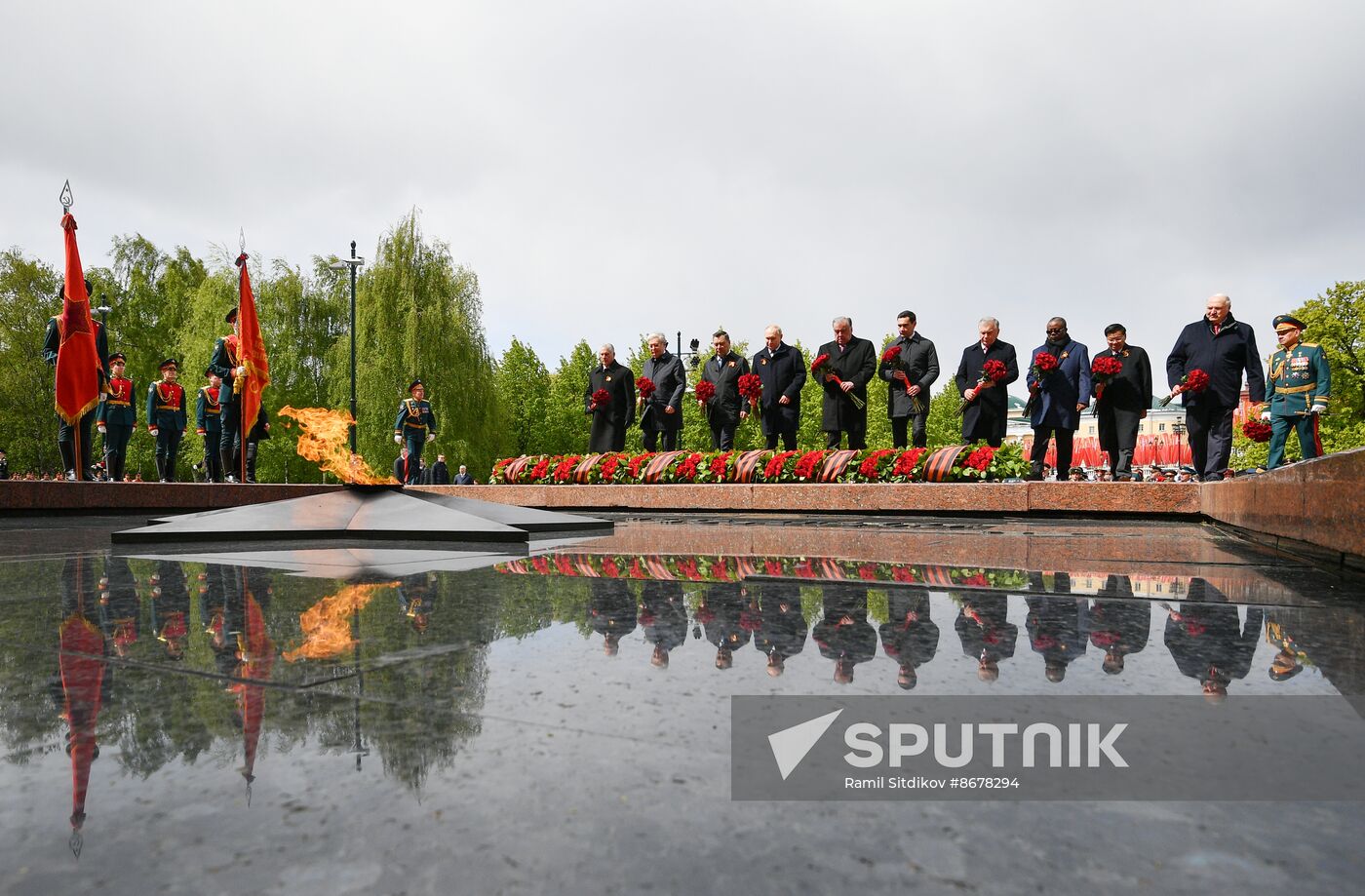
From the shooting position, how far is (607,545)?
572cm

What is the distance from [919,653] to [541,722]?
948 mm

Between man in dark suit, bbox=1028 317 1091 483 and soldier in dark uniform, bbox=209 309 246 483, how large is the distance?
481 inches

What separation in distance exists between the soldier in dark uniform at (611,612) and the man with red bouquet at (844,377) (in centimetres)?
976

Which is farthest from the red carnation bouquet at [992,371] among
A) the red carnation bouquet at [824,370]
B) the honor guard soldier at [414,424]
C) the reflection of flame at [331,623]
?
the honor guard soldier at [414,424]

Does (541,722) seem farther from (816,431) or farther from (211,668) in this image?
(816,431)

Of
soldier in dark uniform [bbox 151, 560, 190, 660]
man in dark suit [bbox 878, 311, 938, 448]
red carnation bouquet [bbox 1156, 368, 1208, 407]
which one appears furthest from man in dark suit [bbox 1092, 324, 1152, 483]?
soldier in dark uniform [bbox 151, 560, 190, 660]

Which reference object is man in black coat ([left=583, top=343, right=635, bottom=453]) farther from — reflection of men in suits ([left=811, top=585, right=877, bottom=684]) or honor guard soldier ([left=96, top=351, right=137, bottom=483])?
reflection of men in suits ([left=811, top=585, right=877, bottom=684])

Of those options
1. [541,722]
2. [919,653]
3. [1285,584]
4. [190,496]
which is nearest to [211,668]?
[541,722]

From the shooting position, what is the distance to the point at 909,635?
7.21ft

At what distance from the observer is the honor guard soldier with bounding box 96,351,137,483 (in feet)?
45.9

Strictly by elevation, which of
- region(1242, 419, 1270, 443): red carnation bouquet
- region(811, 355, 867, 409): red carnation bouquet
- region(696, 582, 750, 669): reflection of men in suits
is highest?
region(811, 355, 867, 409): red carnation bouquet

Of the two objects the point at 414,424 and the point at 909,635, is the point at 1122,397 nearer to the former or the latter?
the point at 909,635

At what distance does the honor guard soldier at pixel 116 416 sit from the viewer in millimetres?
13977

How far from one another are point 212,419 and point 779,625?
51.0 ft
